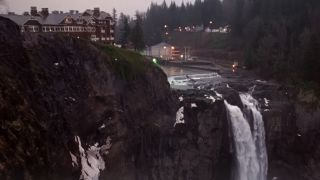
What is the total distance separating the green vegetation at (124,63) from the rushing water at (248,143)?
37.4ft

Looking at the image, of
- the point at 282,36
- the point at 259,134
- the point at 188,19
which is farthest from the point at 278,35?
the point at 188,19

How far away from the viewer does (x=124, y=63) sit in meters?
41.9

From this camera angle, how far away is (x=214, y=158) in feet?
151

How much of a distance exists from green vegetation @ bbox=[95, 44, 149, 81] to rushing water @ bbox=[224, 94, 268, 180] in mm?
11401

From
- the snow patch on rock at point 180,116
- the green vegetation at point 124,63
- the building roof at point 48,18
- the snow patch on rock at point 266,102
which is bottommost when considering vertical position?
the snow patch on rock at point 180,116

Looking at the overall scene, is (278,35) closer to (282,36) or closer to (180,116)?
(282,36)

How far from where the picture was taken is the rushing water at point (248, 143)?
4628cm

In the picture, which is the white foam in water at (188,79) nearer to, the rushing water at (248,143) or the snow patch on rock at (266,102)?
the snow patch on rock at (266,102)

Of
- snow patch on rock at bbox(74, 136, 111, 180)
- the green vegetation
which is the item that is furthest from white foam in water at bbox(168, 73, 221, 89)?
snow patch on rock at bbox(74, 136, 111, 180)

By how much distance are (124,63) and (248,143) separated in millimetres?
17586

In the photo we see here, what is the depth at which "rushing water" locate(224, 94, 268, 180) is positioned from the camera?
46.3 metres

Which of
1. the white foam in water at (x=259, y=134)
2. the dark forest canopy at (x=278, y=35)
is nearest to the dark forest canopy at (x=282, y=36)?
the dark forest canopy at (x=278, y=35)

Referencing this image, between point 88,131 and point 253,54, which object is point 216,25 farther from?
point 88,131

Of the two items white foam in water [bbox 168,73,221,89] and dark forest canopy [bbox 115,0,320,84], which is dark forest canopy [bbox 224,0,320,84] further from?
white foam in water [bbox 168,73,221,89]
